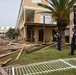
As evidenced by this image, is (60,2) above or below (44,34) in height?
above

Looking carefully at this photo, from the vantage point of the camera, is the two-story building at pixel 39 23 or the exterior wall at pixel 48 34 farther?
the exterior wall at pixel 48 34

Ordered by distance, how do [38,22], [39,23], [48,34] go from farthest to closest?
[48,34]
[38,22]
[39,23]

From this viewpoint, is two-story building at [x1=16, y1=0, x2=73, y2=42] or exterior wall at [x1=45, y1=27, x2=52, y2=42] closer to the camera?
two-story building at [x1=16, y1=0, x2=73, y2=42]

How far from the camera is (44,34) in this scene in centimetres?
2975

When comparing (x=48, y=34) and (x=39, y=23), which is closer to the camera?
(x=39, y=23)

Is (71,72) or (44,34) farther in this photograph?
(44,34)

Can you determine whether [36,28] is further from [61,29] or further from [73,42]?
[73,42]

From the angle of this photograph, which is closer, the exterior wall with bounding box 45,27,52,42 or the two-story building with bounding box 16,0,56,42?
the two-story building with bounding box 16,0,56,42

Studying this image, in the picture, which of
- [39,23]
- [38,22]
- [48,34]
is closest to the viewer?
[39,23]

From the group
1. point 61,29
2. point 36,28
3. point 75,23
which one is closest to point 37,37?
point 36,28

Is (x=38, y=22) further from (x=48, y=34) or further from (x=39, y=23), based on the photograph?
(x=48, y=34)

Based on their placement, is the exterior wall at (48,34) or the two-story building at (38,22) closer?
the two-story building at (38,22)

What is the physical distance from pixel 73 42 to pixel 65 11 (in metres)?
5.91

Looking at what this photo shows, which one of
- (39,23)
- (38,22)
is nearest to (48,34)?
(38,22)
